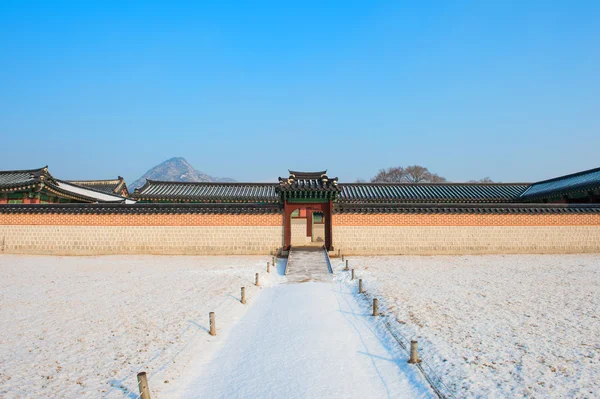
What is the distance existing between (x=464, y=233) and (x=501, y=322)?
45.5 feet

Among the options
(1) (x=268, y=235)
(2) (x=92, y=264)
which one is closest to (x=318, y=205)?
(1) (x=268, y=235)

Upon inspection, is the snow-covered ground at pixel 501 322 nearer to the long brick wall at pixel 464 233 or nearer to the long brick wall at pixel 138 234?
the long brick wall at pixel 464 233

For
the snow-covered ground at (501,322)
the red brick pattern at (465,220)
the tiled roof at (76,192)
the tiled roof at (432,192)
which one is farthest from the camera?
the tiled roof at (432,192)

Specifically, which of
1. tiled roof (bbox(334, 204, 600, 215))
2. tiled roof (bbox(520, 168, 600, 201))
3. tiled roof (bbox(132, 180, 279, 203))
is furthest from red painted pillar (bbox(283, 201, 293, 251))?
tiled roof (bbox(520, 168, 600, 201))

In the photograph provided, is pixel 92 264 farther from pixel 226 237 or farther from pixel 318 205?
pixel 318 205

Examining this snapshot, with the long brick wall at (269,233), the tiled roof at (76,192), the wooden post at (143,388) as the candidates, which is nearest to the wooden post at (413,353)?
the wooden post at (143,388)

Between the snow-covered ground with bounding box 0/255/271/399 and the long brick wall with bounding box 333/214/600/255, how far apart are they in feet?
24.8

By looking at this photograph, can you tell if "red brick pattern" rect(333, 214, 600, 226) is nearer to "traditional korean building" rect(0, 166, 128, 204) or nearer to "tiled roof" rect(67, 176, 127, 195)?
"traditional korean building" rect(0, 166, 128, 204)

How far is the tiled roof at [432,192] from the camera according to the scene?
96.6 ft

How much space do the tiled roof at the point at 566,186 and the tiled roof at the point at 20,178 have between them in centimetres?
3828

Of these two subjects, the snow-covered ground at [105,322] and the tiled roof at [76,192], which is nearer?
the snow-covered ground at [105,322]

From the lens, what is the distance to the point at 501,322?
8953 millimetres

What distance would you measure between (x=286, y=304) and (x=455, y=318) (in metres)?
4.99

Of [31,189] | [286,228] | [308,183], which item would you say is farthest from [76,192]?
[308,183]
